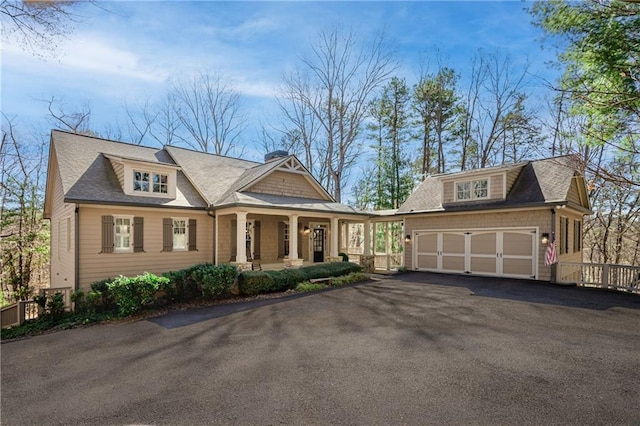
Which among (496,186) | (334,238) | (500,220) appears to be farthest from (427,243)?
(334,238)

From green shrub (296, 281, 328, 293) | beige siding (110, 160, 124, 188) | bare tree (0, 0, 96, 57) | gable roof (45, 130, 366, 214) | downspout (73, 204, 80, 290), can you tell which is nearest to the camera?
bare tree (0, 0, 96, 57)

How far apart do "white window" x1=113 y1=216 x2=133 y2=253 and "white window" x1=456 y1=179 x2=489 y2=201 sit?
13.3 m

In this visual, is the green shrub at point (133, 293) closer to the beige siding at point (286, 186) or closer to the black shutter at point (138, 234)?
the black shutter at point (138, 234)

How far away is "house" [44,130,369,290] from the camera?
984cm

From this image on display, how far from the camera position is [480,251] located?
13.3 meters

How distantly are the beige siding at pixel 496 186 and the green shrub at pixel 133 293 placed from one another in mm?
12891

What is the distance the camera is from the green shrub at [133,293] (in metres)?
7.66

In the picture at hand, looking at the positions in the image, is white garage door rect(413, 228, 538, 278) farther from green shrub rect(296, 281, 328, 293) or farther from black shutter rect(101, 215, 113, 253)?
black shutter rect(101, 215, 113, 253)

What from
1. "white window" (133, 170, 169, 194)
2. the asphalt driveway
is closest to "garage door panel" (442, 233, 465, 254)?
the asphalt driveway

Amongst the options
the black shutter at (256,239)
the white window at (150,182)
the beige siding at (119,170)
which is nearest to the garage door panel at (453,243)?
the black shutter at (256,239)

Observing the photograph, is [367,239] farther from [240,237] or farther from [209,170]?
[209,170]

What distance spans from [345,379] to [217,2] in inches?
433

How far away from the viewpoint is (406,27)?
46.2ft

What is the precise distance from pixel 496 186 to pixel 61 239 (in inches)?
688
